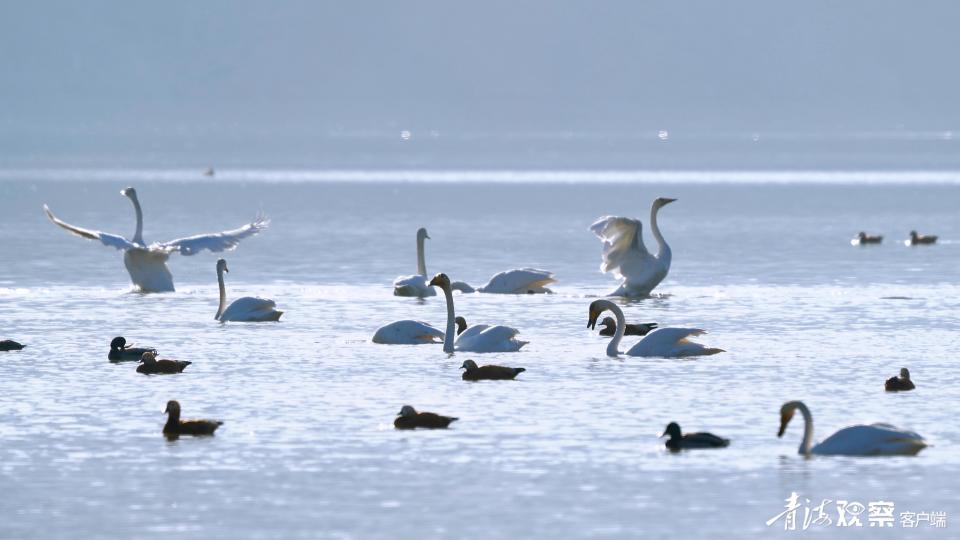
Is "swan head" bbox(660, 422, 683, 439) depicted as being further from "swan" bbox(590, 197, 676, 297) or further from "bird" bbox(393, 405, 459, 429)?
"swan" bbox(590, 197, 676, 297)

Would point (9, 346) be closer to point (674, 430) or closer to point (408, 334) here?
point (408, 334)

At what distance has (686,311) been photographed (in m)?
33.2

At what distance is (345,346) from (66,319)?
213 inches

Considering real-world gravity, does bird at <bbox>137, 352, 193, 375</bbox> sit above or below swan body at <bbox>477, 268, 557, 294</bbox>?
below

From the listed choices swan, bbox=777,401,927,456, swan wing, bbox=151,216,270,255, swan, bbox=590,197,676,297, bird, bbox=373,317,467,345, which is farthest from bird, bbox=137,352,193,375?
swan, bbox=590,197,676,297

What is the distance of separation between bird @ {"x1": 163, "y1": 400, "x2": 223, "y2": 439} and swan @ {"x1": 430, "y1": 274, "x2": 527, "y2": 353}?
22.5 ft

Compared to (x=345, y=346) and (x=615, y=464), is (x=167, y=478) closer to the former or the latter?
(x=615, y=464)

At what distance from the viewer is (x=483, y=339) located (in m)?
26.9

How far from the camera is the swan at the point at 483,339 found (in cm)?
2683

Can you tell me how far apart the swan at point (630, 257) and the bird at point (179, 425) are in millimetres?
16384

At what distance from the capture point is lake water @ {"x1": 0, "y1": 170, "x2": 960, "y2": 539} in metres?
17.0

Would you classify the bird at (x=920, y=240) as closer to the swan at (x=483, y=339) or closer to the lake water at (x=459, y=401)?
the lake water at (x=459, y=401)

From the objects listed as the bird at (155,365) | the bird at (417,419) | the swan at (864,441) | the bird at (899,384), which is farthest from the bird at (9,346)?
the swan at (864,441)

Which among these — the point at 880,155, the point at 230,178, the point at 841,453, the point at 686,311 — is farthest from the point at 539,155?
the point at 841,453
